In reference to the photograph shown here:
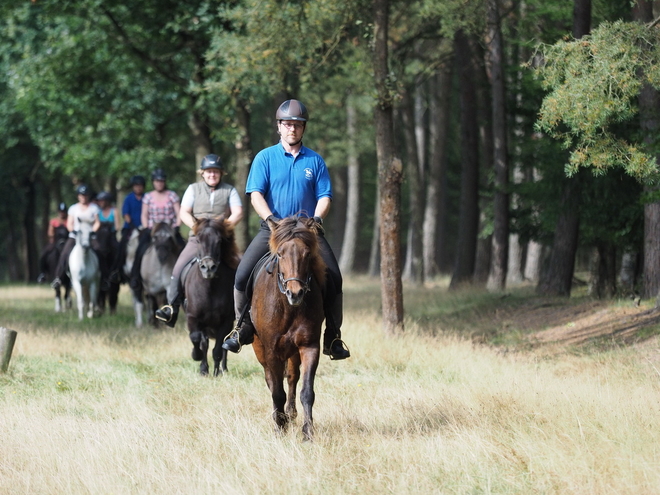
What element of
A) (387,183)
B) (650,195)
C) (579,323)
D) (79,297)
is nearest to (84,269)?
(79,297)

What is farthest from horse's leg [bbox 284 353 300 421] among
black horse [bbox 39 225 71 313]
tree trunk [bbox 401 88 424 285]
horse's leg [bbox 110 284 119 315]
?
tree trunk [bbox 401 88 424 285]

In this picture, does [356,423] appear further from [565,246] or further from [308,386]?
[565,246]

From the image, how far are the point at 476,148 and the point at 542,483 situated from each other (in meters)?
20.8

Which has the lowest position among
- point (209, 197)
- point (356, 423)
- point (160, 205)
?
point (356, 423)

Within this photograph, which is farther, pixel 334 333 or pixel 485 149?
pixel 485 149

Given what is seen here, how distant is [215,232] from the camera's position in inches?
494

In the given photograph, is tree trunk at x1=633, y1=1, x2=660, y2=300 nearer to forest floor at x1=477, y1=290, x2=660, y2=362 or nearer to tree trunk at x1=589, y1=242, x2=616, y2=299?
forest floor at x1=477, y1=290, x2=660, y2=362

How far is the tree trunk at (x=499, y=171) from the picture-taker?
23062 mm

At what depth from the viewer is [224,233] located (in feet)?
41.7

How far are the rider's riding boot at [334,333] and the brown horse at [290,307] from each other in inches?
15.5

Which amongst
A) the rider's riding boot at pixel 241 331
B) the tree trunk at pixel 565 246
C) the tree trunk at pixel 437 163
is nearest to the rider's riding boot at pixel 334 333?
the rider's riding boot at pixel 241 331

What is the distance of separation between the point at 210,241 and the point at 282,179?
3704 millimetres

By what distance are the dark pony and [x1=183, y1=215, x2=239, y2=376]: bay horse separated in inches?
399

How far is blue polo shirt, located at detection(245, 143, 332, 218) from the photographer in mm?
8992
